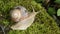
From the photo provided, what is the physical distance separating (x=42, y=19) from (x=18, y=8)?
28 centimetres

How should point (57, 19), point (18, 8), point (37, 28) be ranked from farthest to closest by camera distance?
point (57, 19) → point (37, 28) → point (18, 8)

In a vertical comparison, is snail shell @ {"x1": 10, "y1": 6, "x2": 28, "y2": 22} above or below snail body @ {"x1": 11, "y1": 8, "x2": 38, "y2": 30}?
above

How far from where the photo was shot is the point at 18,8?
1.49 metres

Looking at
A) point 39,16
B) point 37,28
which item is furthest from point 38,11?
point 37,28

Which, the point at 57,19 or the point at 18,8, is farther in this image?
the point at 57,19

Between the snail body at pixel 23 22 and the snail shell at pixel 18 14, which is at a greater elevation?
the snail shell at pixel 18 14

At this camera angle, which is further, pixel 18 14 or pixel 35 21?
pixel 35 21

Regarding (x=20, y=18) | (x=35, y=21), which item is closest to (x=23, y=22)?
(x=20, y=18)

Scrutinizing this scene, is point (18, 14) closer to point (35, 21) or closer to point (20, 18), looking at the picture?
point (20, 18)

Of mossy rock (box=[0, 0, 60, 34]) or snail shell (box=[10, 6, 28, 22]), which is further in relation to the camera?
mossy rock (box=[0, 0, 60, 34])

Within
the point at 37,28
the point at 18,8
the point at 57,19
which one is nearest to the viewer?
the point at 18,8

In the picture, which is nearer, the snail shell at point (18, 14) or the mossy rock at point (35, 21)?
the snail shell at point (18, 14)

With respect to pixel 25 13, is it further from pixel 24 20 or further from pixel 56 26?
pixel 56 26

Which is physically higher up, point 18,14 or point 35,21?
point 18,14
